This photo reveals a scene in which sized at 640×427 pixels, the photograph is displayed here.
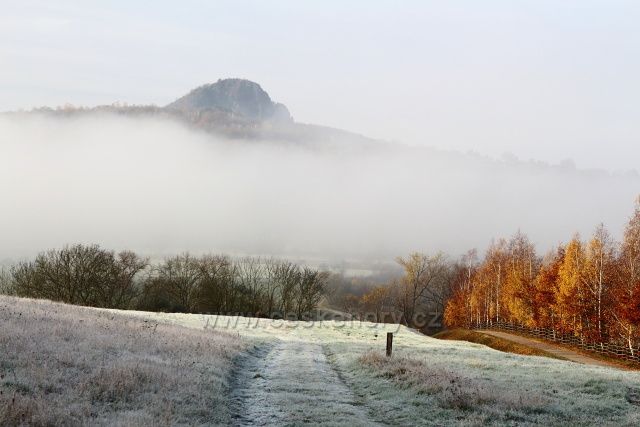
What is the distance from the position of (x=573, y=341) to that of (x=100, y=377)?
67743mm

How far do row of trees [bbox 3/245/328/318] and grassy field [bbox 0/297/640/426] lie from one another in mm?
76634

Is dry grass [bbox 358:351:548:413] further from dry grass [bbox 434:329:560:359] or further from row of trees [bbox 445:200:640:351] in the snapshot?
dry grass [bbox 434:329:560:359]

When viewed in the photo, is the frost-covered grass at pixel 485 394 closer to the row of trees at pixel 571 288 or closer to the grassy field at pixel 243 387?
the grassy field at pixel 243 387

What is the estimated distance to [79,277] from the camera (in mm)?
100500

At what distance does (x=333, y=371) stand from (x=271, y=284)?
93329 millimetres

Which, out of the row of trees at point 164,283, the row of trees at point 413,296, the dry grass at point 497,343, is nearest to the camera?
the dry grass at point 497,343

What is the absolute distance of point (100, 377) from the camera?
54.5ft

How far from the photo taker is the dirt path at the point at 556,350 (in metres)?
51.8

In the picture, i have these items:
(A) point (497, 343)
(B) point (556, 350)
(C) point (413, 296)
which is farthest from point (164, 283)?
(B) point (556, 350)

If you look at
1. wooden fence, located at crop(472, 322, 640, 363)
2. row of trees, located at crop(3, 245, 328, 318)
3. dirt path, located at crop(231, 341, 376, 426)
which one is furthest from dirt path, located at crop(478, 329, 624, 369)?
row of trees, located at crop(3, 245, 328, 318)

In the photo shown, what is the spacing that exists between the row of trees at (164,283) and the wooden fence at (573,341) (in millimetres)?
38374

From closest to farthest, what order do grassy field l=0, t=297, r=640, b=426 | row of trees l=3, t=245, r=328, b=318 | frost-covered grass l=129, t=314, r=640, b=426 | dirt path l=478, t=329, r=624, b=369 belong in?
grassy field l=0, t=297, r=640, b=426 → frost-covered grass l=129, t=314, r=640, b=426 → dirt path l=478, t=329, r=624, b=369 → row of trees l=3, t=245, r=328, b=318

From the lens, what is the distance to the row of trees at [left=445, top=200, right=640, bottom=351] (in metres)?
54.6

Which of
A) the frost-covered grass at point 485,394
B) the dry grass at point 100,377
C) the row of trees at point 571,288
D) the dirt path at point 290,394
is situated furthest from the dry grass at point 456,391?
the row of trees at point 571,288
